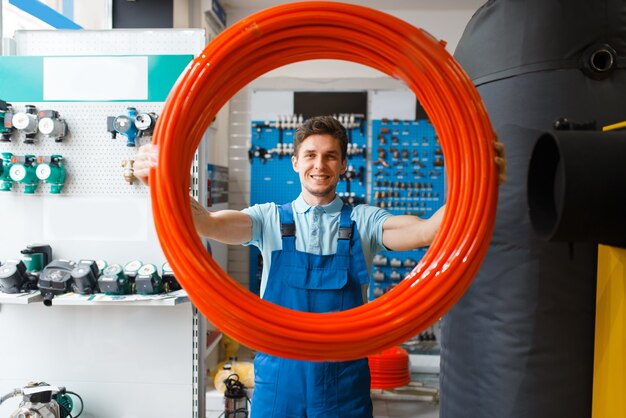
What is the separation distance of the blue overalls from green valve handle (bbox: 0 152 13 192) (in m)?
1.88

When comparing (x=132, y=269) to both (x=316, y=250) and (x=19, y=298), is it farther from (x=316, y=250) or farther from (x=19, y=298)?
(x=316, y=250)

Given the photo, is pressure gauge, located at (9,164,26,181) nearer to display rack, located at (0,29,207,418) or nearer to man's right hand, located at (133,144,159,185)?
display rack, located at (0,29,207,418)

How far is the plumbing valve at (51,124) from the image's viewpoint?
2660mm

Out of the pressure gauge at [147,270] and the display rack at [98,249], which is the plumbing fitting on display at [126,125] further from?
the pressure gauge at [147,270]

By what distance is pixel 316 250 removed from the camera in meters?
1.85

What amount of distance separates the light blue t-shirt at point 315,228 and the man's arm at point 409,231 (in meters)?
0.04

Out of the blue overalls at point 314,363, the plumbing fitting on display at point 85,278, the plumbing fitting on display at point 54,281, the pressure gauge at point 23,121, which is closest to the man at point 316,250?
the blue overalls at point 314,363

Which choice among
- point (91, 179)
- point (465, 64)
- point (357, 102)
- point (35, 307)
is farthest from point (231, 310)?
point (357, 102)

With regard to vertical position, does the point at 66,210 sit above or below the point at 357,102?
below

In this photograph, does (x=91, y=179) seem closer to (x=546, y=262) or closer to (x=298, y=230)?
(x=298, y=230)

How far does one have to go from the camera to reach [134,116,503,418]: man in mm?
1721

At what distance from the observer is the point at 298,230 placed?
188 centimetres

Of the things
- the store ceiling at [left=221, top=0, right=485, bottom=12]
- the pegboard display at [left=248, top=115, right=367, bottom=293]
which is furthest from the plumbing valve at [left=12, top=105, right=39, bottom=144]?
the store ceiling at [left=221, top=0, right=485, bottom=12]

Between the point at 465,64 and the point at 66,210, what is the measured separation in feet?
Result: 7.76
